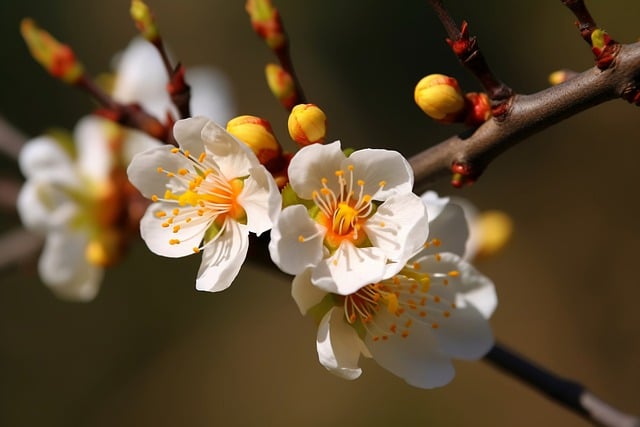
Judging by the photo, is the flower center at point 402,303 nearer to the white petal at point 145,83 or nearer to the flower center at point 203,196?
the flower center at point 203,196

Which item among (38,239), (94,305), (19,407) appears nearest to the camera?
(38,239)

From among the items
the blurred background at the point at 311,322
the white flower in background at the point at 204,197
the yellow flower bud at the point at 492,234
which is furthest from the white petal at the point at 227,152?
the blurred background at the point at 311,322

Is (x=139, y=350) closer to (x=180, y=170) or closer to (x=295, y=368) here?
(x=295, y=368)

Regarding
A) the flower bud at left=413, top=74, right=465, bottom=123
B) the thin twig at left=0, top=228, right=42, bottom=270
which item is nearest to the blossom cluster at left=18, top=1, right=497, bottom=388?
the flower bud at left=413, top=74, right=465, bottom=123

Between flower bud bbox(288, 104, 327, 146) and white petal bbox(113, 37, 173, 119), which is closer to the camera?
flower bud bbox(288, 104, 327, 146)

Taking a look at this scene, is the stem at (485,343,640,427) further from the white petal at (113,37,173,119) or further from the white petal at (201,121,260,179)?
the white petal at (113,37,173,119)

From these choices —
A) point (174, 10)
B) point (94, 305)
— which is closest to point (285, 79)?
point (94, 305)

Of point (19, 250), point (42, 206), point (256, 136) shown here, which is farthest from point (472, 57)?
point (19, 250)
